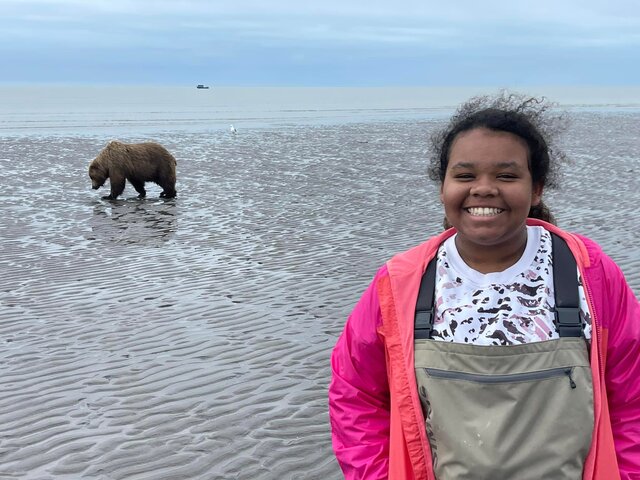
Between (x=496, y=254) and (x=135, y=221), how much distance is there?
11345mm

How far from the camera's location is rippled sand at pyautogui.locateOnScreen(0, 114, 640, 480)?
16.1 feet

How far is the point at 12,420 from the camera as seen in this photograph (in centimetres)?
527

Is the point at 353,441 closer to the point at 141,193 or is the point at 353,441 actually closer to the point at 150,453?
the point at 150,453

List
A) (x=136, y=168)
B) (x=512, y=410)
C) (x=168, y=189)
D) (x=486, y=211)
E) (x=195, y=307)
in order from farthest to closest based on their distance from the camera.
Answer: (x=136, y=168)
(x=168, y=189)
(x=195, y=307)
(x=486, y=211)
(x=512, y=410)

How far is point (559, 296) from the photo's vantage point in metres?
2.30

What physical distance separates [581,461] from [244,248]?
28.3ft

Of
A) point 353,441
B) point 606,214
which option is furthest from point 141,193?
point 353,441

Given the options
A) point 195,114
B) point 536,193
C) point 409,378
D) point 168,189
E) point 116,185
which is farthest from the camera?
point 195,114

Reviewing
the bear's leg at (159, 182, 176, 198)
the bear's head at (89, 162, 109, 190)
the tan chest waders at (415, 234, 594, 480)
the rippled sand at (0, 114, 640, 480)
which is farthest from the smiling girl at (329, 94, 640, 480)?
the bear's head at (89, 162, 109, 190)

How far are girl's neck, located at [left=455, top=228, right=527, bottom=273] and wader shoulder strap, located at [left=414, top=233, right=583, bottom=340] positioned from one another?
10 cm

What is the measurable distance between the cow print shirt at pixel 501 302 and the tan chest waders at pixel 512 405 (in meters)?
0.04

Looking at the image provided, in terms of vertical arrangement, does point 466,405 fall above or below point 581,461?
above

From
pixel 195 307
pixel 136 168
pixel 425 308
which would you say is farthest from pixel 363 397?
pixel 136 168

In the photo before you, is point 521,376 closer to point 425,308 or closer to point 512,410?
point 512,410
